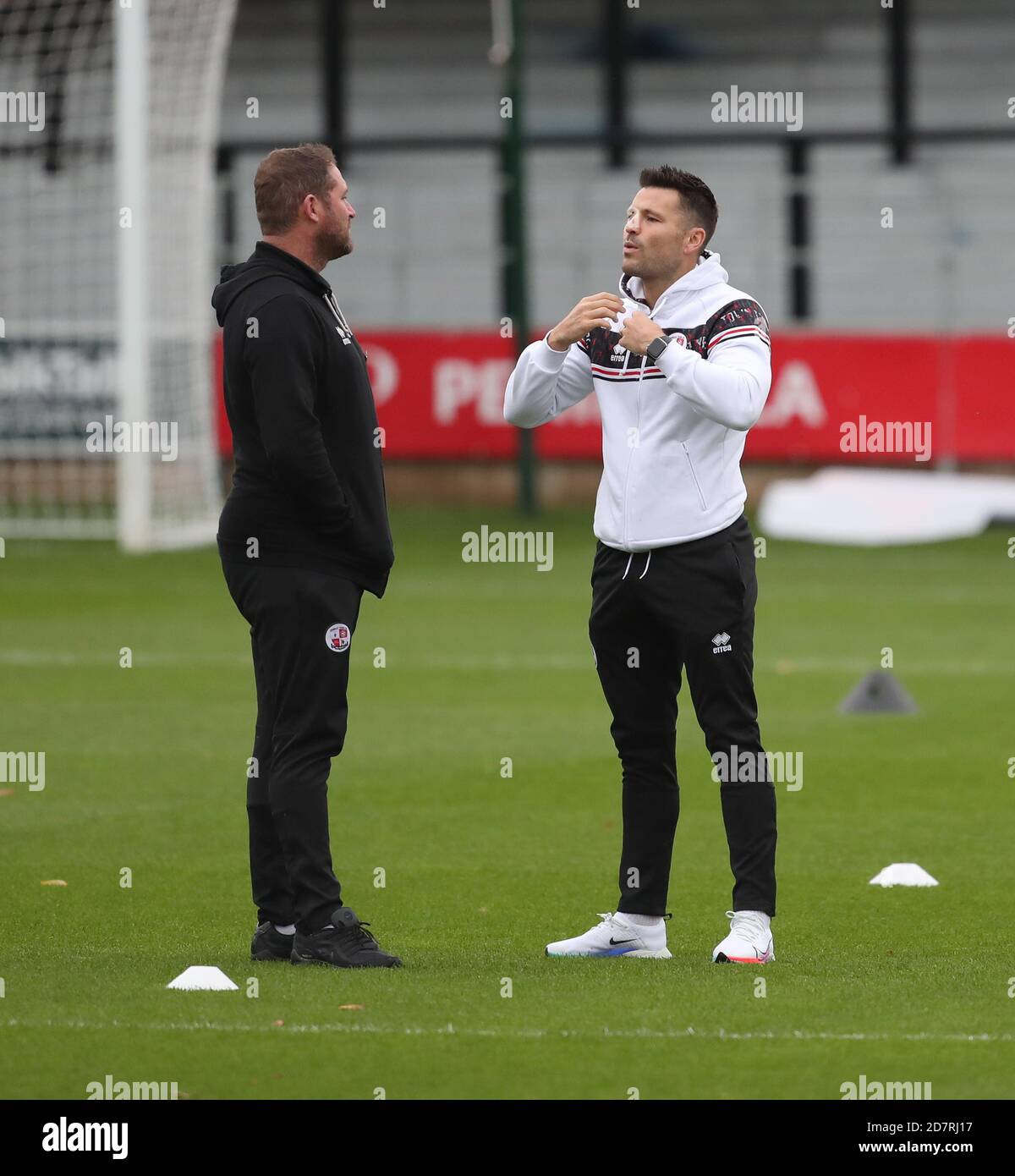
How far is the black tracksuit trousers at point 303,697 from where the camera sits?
6.05 metres

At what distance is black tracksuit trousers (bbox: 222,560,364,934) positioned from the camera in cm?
605

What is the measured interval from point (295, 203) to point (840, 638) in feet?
27.6

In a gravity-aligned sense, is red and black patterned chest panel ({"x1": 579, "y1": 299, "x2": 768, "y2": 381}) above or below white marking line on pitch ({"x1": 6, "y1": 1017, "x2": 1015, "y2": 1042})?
above

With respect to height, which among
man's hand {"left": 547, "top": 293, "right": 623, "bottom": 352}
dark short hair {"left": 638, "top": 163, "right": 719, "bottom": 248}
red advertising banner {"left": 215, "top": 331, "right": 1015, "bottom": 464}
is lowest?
man's hand {"left": 547, "top": 293, "right": 623, "bottom": 352}

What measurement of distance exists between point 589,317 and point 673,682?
1.02 meters

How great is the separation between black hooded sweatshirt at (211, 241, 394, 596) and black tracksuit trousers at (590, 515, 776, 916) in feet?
2.15

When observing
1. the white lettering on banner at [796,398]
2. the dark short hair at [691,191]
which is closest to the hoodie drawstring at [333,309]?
the dark short hair at [691,191]

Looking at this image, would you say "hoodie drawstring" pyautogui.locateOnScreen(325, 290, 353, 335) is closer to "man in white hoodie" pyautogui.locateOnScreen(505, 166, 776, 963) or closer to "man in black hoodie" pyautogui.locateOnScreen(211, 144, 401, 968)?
"man in black hoodie" pyautogui.locateOnScreen(211, 144, 401, 968)

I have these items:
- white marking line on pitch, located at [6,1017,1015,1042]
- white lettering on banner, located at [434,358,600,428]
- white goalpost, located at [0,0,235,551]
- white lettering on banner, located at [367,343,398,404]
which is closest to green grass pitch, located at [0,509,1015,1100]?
white marking line on pitch, located at [6,1017,1015,1042]

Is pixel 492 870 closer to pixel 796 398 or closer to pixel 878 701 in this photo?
pixel 878 701

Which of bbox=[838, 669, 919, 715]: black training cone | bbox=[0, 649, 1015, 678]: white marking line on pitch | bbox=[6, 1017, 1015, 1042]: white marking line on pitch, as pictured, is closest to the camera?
bbox=[6, 1017, 1015, 1042]: white marking line on pitch

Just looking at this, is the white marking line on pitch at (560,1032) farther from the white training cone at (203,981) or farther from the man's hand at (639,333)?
the man's hand at (639,333)

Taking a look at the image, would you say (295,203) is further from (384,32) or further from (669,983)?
(384,32)

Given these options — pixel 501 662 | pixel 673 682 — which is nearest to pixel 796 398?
pixel 501 662
